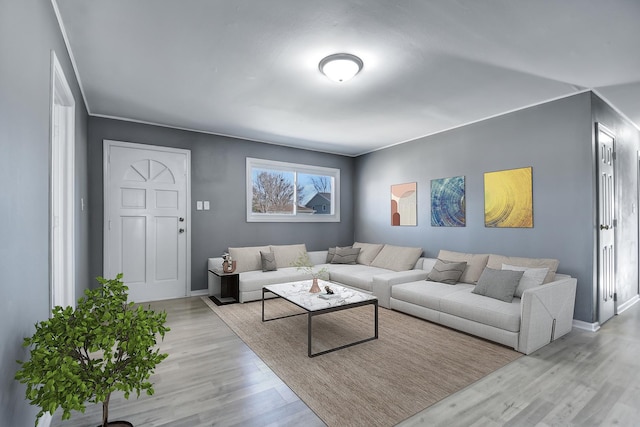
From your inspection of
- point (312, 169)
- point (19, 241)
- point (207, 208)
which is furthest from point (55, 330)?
point (312, 169)

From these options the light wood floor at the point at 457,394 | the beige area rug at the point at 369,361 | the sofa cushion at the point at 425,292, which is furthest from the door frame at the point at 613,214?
the beige area rug at the point at 369,361

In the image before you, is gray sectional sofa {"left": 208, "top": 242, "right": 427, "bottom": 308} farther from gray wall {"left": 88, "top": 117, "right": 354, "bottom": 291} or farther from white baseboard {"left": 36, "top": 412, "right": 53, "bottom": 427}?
white baseboard {"left": 36, "top": 412, "right": 53, "bottom": 427}

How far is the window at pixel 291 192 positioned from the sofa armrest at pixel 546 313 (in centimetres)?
399

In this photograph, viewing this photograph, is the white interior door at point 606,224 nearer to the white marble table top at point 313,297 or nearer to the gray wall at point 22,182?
the white marble table top at point 313,297

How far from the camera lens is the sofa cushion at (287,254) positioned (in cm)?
530

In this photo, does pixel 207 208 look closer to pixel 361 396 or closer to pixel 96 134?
pixel 96 134

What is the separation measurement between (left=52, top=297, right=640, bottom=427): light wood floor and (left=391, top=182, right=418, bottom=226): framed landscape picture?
108 inches

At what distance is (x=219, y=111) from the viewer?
4023mm

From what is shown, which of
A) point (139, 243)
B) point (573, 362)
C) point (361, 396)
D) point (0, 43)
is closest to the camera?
point (0, 43)

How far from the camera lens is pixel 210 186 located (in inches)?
199

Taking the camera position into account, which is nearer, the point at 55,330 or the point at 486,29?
the point at 55,330

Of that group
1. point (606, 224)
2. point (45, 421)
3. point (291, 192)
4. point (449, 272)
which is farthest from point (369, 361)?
point (291, 192)

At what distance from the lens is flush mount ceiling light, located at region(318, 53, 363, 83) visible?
2.63 m

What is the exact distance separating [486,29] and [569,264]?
2.73m
